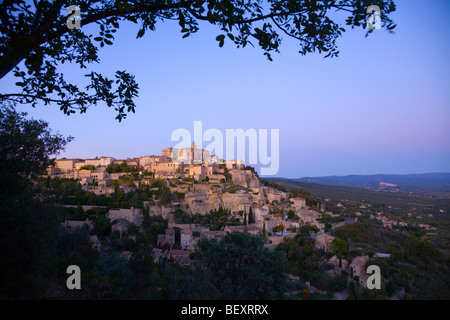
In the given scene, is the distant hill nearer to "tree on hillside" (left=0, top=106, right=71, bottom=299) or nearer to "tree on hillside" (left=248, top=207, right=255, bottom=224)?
"tree on hillside" (left=248, top=207, right=255, bottom=224)

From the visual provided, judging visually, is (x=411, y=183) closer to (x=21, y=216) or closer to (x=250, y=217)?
(x=250, y=217)

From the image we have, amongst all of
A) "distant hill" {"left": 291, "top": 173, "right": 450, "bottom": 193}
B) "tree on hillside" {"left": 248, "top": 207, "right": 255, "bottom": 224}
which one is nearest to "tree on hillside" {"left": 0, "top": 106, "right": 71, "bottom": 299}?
"tree on hillside" {"left": 248, "top": 207, "right": 255, "bottom": 224}

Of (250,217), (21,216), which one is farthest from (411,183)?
(21,216)

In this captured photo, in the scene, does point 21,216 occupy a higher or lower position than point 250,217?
higher

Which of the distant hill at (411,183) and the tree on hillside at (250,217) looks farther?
the distant hill at (411,183)

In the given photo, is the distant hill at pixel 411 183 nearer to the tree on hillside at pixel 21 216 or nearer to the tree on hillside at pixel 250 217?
the tree on hillside at pixel 250 217

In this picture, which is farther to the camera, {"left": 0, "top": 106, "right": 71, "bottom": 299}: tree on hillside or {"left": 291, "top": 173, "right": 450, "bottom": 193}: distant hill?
{"left": 291, "top": 173, "right": 450, "bottom": 193}: distant hill

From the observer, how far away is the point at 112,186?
30594mm

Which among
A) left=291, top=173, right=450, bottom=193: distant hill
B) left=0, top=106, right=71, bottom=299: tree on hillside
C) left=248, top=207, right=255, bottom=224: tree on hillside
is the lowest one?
left=248, top=207, right=255, bottom=224: tree on hillside

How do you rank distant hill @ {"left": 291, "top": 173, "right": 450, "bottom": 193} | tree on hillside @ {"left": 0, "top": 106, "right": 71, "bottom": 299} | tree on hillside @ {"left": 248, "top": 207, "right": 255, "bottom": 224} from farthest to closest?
distant hill @ {"left": 291, "top": 173, "right": 450, "bottom": 193} → tree on hillside @ {"left": 248, "top": 207, "right": 255, "bottom": 224} → tree on hillside @ {"left": 0, "top": 106, "right": 71, "bottom": 299}

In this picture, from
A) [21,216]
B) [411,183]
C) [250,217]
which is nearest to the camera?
[21,216]

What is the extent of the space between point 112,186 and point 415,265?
28.3 metres

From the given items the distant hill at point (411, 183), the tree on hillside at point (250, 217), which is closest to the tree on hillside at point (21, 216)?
the tree on hillside at point (250, 217)
